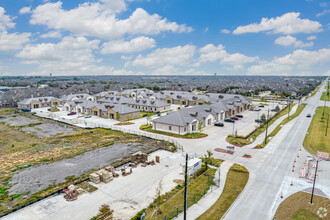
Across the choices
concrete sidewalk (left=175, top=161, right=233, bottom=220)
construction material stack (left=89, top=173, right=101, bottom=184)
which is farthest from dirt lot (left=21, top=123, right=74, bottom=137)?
concrete sidewalk (left=175, top=161, right=233, bottom=220)

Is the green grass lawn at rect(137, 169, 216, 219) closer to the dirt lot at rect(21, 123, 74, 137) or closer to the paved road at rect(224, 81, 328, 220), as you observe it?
the paved road at rect(224, 81, 328, 220)

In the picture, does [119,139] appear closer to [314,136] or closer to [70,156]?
[70,156]

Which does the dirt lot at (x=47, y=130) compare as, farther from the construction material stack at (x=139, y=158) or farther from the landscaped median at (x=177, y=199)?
the landscaped median at (x=177, y=199)

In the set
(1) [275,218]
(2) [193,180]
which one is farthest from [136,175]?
(1) [275,218]

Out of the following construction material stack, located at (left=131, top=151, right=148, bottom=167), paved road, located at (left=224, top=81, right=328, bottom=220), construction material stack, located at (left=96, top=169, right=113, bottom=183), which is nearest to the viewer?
paved road, located at (left=224, top=81, right=328, bottom=220)

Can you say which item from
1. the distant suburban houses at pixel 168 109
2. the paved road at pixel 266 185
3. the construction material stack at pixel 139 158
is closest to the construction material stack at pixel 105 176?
the construction material stack at pixel 139 158

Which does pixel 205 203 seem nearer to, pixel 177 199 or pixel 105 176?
pixel 177 199
